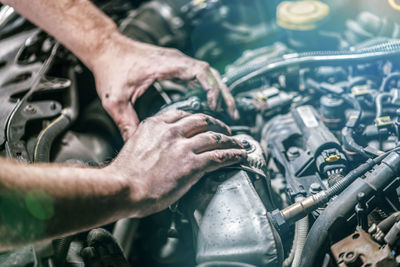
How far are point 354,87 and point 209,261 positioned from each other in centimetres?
103

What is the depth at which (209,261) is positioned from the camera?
1.09m

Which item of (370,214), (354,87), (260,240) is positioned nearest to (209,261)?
(260,240)

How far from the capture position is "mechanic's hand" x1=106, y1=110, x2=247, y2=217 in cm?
106

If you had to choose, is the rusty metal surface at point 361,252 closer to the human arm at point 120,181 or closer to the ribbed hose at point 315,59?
the human arm at point 120,181

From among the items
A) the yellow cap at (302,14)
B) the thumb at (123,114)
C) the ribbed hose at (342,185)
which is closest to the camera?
the ribbed hose at (342,185)

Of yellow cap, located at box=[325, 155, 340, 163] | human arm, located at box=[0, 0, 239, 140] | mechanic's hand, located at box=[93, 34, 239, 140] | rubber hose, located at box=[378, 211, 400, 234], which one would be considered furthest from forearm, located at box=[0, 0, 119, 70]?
rubber hose, located at box=[378, 211, 400, 234]

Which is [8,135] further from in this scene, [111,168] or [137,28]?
[137,28]

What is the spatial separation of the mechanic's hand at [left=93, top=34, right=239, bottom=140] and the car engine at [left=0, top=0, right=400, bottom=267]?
0.24ft

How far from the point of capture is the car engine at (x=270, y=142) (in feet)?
3.48

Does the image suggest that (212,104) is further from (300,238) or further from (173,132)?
(300,238)

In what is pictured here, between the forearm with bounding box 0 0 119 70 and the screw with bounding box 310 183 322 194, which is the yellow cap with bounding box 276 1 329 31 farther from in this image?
the screw with bounding box 310 183 322 194

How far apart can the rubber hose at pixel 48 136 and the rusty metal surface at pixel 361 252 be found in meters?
1.09

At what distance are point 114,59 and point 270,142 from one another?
83 centimetres

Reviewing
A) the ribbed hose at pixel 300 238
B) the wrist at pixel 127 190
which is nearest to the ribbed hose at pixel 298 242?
the ribbed hose at pixel 300 238
